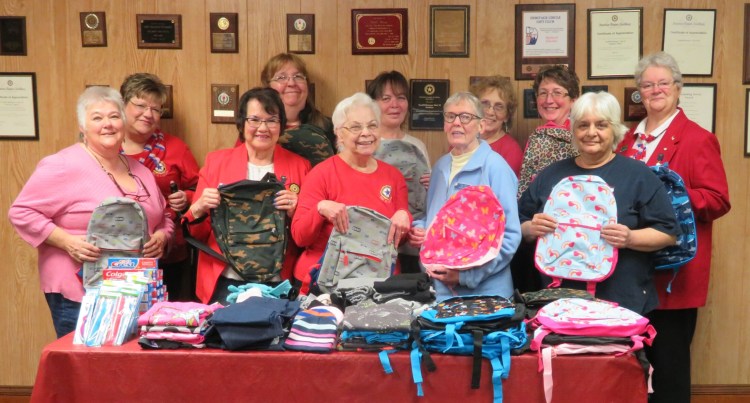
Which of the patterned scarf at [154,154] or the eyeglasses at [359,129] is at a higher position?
the eyeglasses at [359,129]

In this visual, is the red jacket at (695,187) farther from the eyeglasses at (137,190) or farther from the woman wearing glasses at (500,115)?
the eyeglasses at (137,190)

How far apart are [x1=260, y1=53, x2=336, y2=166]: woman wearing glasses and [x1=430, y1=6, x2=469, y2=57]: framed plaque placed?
793mm

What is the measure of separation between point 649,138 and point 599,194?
75cm

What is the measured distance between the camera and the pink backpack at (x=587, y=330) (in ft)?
7.70

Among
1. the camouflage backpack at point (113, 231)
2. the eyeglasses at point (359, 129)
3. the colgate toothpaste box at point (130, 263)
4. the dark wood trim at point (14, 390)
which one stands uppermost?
the eyeglasses at point (359, 129)

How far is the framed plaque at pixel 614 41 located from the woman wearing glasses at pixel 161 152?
2407 mm

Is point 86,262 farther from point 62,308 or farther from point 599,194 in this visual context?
point 599,194

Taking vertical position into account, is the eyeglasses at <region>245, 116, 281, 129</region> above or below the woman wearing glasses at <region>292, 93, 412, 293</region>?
above

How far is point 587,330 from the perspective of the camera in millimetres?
2373

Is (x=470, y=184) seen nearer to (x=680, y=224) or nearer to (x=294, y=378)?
(x=680, y=224)

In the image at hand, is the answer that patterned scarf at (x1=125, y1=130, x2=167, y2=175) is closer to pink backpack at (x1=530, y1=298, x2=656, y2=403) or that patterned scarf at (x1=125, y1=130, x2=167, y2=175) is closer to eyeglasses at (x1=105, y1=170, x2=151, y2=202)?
eyeglasses at (x1=105, y1=170, x2=151, y2=202)

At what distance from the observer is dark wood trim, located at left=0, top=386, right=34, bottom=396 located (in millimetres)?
4281

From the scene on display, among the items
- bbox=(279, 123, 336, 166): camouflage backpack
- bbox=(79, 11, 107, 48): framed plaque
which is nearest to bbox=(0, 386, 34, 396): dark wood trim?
bbox=(79, 11, 107, 48): framed plaque

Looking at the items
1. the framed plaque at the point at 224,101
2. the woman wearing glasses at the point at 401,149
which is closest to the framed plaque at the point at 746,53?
the woman wearing glasses at the point at 401,149
